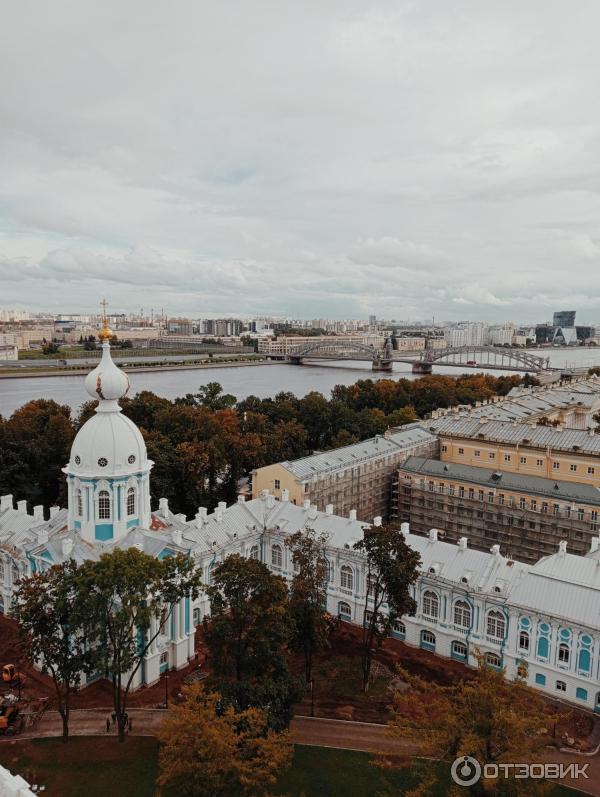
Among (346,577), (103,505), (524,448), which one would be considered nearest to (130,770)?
(103,505)

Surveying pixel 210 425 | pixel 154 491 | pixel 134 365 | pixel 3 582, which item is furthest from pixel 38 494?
pixel 134 365

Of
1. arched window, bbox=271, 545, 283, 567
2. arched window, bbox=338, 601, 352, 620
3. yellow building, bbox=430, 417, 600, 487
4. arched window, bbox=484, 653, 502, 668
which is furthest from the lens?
yellow building, bbox=430, 417, 600, 487

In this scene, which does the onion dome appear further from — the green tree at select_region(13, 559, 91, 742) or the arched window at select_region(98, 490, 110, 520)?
the green tree at select_region(13, 559, 91, 742)

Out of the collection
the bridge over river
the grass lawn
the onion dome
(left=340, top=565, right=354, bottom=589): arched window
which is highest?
the onion dome

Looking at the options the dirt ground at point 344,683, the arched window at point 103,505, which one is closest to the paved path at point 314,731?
the dirt ground at point 344,683

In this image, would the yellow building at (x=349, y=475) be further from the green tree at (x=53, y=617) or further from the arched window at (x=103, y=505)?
the green tree at (x=53, y=617)

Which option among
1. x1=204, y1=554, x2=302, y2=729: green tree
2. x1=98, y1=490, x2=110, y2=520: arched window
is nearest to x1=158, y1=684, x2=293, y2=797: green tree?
x1=204, y1=554, x2=302, y2=729: green tree

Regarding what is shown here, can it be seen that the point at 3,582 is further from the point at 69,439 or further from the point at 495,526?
the point at 495,526
